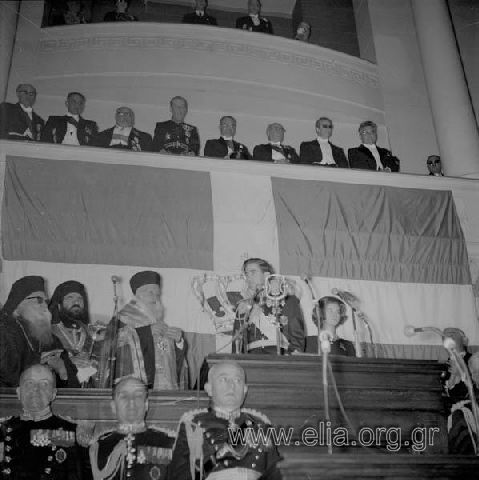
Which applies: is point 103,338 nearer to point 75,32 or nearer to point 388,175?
point 388,175

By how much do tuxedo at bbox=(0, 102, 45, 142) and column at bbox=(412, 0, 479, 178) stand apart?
538 centimetres

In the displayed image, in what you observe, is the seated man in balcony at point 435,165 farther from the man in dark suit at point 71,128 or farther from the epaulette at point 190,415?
the epaulette at point 190,415

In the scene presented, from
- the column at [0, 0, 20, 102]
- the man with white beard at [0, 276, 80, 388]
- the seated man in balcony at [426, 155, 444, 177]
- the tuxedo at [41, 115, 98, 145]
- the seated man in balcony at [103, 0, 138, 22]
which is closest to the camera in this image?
the man with white beard at [0, 276, 80, 388]

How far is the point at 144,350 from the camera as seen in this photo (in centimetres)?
452

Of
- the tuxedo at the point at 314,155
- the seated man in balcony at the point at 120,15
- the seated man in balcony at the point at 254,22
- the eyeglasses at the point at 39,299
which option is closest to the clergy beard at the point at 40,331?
the eyeglasses at the point at 39,299

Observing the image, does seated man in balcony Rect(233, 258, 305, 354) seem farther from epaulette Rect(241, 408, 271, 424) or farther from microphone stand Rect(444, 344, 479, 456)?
microphone stand Rect(444, 344, 479, 456)

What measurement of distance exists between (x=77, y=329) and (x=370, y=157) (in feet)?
13.9

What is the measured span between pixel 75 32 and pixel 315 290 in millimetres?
5636

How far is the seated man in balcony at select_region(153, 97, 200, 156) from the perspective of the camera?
282 inches

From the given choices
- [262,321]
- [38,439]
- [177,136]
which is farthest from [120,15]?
[38,439]

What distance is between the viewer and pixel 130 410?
3600 millimetres

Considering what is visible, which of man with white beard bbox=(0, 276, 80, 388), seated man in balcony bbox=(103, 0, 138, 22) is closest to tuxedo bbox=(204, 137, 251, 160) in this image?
man with white beard bbox=(0, 276, 80, 388)

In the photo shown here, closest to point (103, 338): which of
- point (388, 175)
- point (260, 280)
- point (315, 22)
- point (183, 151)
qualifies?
point (260, 280)

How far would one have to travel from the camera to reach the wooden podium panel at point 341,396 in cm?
364
